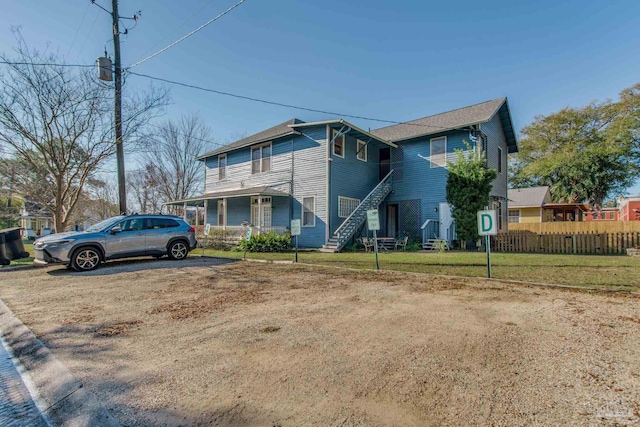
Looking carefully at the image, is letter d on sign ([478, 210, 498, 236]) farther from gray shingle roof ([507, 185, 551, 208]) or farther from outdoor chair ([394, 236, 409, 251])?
gray shingle roof ([507, 185, 551, 208])

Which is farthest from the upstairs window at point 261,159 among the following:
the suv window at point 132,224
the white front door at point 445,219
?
the white front door at point 445,219

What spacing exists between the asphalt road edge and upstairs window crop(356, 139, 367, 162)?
16052 millimetres

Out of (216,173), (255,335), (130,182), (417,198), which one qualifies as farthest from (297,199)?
(130,182)

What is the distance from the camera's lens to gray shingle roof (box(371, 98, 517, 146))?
16.1 meters

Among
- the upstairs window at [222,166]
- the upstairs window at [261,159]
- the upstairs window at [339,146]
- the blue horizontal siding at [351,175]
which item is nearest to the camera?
the blue horizontal siding at [351,175]

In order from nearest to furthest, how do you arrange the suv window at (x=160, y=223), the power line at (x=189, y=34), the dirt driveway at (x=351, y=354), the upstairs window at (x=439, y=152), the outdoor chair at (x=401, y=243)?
the dirt driveway at (x=351, y=354) < the power line at (x=189, y=34) < the suv window at (x=160, y=223) < the outdoor chair at (x=401, y=243) < the upstairs window at (x=439, y=152)

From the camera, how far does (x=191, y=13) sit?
10.4 meters

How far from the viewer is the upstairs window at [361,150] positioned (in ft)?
58.7

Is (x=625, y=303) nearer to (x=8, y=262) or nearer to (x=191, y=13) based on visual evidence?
(x=191, y=13)

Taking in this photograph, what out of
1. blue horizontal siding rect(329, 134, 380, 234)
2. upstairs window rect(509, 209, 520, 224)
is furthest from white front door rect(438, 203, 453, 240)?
upstairs window rect(509, 209, 520, 224)

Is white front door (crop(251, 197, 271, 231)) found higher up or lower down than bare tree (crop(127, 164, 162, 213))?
lower down

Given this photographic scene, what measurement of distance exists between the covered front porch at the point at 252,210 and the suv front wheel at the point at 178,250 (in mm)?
5535

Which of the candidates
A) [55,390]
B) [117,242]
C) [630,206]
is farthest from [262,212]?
[630,206]

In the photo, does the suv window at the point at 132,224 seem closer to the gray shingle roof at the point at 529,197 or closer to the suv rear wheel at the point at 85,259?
the suv rear wheel at the point at 85,259
